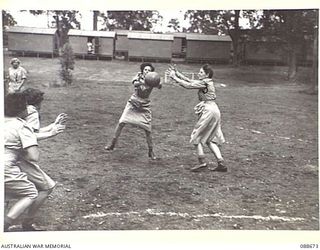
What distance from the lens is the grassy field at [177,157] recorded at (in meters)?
2.80

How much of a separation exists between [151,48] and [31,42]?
69 cm

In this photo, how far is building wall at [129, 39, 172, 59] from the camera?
9.83 feet

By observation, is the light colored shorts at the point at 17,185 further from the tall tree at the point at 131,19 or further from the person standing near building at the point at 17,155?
the tall tree at the point at 131,19

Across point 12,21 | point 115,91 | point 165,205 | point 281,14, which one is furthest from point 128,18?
point 165,205

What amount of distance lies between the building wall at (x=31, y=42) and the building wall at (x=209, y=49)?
78cm

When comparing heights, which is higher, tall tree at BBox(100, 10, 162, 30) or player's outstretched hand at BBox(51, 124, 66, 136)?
tall tree at BBox(100, 10, 162, 30)

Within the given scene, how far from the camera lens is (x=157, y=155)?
3035mm

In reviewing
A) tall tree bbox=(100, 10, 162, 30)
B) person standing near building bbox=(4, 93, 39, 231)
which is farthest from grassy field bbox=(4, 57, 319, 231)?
tall tree bbox=(100, 10, 162, 30)

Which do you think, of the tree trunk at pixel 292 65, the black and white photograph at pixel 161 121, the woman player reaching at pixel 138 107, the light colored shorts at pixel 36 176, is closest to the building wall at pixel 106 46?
the black and white photograph at pixel 161 121

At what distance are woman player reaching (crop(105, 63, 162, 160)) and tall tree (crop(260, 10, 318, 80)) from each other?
709 millimetres

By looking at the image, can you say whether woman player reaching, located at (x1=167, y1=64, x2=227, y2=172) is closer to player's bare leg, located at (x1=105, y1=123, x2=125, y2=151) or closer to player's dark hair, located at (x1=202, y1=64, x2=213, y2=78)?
player's dark hair, located at (x1=202, y1=64, x2=213, y2=78)

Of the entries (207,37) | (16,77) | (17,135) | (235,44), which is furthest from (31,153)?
(235,44)
